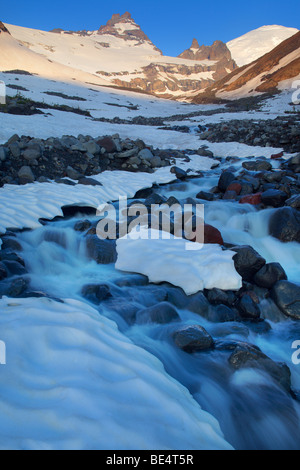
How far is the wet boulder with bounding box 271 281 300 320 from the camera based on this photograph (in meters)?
3.25

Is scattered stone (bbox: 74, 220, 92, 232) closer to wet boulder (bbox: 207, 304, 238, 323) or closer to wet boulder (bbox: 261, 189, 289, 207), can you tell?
wet boulder (bbox: 207, 304, 238, 323)

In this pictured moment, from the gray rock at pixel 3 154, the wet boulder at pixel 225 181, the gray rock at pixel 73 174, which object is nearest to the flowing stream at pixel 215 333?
the wet boulder at pixel 225 181

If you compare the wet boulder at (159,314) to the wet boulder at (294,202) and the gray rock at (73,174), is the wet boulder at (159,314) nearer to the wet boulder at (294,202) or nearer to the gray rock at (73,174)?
the wet boulder at (294,202)

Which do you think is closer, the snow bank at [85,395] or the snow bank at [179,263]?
the snow bank at [85,395]

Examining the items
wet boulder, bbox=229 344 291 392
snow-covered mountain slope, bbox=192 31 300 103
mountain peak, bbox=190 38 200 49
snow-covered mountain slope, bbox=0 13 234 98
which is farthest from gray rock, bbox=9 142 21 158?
mountain peak, bbox=190 38 200 49

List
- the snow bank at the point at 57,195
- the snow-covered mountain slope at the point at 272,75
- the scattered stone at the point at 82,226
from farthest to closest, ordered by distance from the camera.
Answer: the snow-covered mountain slope at the point at 272,75, the scattered stone at the point at 82,226, the snow bank at the point at 57,195

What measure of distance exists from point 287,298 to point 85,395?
2.58 meters

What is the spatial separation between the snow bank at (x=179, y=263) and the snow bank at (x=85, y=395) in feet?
4.79

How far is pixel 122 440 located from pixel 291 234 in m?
4.23

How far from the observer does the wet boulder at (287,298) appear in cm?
325

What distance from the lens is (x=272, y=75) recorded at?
125ft

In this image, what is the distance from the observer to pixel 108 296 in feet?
10.5

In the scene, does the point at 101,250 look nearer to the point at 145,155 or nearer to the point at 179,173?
the point at 179,173
